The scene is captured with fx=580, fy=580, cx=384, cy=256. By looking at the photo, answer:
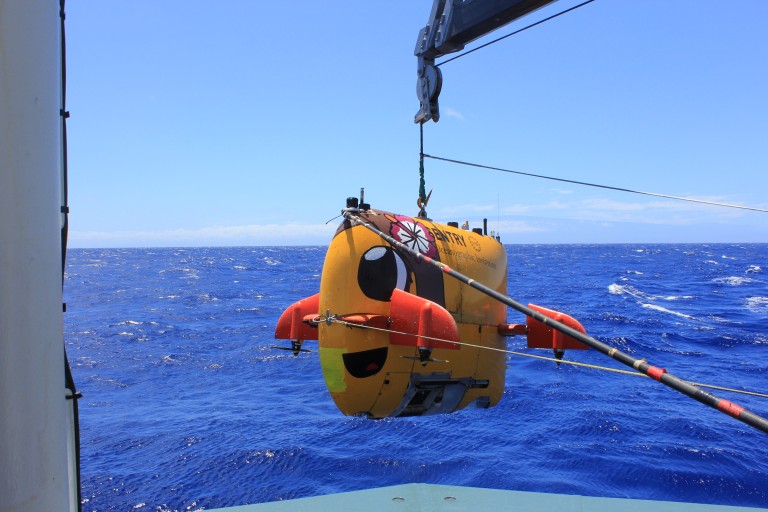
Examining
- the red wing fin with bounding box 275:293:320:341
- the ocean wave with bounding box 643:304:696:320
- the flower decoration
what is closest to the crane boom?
the flower decoration

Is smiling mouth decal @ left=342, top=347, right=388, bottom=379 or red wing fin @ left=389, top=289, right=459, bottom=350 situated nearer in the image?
red wing fin @ left=389, top=289, right=459, bottom=350

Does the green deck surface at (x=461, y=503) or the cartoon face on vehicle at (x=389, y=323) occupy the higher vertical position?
the cartoon face on vehicle at (x=389, y=323)

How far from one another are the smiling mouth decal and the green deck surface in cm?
136

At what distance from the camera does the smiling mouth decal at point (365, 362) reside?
6.55 metres

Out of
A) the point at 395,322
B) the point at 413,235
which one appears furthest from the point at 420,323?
the point at 413,235

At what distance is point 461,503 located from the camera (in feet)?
20.4

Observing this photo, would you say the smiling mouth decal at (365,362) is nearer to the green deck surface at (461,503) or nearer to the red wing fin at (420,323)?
the red wing fin at (420,323)

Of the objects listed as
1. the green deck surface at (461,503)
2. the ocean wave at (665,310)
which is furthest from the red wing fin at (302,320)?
the ocean wave at (665,310)

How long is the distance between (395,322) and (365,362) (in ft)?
1.95

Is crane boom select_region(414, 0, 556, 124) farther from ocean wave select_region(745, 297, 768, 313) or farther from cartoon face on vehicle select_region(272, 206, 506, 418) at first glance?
ocean wave select_region(745, 297, 768, 313)

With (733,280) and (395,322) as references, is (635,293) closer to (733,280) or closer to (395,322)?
(733,280)

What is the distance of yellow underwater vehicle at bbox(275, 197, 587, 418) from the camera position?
253 inches

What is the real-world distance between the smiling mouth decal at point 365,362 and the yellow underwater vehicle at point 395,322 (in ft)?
0.04

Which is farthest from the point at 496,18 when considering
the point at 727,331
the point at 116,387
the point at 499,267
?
the point at 727,331
